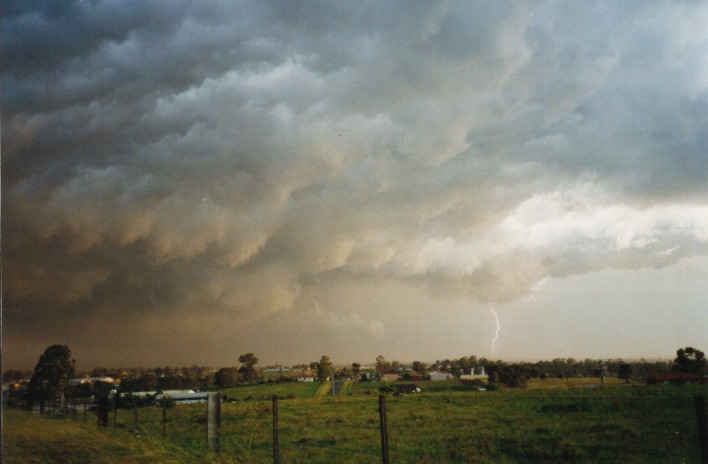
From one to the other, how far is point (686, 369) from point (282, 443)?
80.4m

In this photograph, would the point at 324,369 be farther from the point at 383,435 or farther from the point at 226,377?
the point at 383,435

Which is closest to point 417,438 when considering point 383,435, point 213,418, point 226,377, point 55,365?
point 213,418

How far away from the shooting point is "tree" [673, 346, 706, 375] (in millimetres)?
76250

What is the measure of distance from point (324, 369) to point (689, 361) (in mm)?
71123

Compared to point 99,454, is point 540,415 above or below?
below

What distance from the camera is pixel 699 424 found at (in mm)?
6070

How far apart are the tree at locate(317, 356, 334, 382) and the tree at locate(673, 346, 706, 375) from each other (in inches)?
2652

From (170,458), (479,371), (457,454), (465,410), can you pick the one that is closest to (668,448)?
(457,454)

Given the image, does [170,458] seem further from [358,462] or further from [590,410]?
[590,410]

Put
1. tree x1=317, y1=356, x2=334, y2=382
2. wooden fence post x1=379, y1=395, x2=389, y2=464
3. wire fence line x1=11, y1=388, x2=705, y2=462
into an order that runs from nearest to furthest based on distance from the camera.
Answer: wooden fence post x1=379, y1=395, x2=389, y2=464, wire fence line x1=11, y1=388, x2=705, y2=462, tree x1=317, y1=356, x2=334, y2=382

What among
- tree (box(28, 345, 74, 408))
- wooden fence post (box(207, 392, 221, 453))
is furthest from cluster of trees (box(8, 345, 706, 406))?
wooden fence post (box(207, 392, 221, 453))

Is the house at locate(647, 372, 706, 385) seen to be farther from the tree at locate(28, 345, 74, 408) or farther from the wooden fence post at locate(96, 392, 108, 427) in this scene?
the tree at locate(28, 345, 74, 408)

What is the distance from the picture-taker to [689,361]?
79250mm

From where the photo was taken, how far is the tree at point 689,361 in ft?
250
